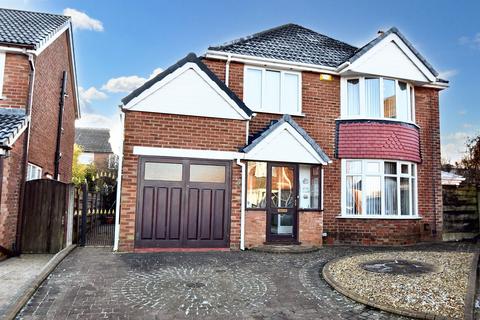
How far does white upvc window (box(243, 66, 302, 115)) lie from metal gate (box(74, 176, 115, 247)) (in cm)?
589

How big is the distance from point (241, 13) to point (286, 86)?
5.22m

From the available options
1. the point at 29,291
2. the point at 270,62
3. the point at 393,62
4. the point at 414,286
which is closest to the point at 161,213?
the point at 29,291

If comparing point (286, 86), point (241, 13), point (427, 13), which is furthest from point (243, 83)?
point (427, 13)

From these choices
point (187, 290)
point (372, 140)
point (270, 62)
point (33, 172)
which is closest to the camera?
point (187, 290)

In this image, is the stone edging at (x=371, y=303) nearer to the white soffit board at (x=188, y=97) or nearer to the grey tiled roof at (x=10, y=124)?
the white soffit board at (x=188, y=97)

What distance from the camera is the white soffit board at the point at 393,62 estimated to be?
1195 cm

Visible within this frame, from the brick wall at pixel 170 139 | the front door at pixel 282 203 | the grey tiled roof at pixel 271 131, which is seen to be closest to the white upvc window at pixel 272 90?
the grey tiled roof at pixel 271 131

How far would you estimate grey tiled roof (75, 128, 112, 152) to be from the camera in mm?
43531

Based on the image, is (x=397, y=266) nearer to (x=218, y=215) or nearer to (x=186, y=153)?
(x=218, y=215)

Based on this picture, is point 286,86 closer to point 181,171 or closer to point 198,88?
point 198,88

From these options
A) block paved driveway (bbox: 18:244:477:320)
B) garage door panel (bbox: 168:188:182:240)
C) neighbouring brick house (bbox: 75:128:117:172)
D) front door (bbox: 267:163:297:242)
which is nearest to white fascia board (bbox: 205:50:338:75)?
front door (bbox: 267:163:297:242)

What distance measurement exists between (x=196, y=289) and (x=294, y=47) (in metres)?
9.84

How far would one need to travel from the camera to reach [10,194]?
27.5 feet

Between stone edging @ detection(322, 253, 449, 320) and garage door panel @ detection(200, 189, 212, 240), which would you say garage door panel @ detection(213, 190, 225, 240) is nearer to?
garage door panel @ detection(200, 189, 212, 240)
